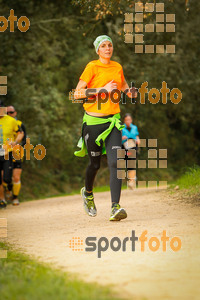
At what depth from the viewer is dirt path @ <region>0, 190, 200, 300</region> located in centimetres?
418

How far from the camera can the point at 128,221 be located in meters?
7.58

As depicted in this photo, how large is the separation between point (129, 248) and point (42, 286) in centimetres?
158

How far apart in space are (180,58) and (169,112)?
385 centimetres

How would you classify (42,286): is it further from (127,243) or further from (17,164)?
(17,164)

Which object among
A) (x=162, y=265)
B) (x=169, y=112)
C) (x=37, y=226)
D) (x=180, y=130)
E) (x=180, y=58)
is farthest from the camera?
(x=180, y=130)

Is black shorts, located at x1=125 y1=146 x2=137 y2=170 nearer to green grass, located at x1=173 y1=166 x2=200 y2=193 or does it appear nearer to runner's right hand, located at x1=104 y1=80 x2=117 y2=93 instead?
green grass, located at x1=173 y1=166 x2=200 y2=193

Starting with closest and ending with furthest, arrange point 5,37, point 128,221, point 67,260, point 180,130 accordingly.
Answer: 1. point 67,260
2. point 128,221
3. point 5,37
4. point 180,130

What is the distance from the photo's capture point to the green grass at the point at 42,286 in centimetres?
395

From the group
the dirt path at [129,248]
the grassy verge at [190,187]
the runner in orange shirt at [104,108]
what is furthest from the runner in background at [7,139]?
the runner in orange shirt at [104,108]

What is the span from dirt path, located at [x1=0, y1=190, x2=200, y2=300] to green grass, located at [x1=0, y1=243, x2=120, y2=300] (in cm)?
15

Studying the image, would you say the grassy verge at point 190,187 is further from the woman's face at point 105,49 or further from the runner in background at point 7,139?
the runner in background at point 7,139

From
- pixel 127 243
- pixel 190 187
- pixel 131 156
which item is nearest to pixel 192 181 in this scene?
pixel 190 187

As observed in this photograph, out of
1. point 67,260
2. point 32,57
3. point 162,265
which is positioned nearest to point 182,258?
point 162,265

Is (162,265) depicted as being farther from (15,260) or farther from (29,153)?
(29,153)
